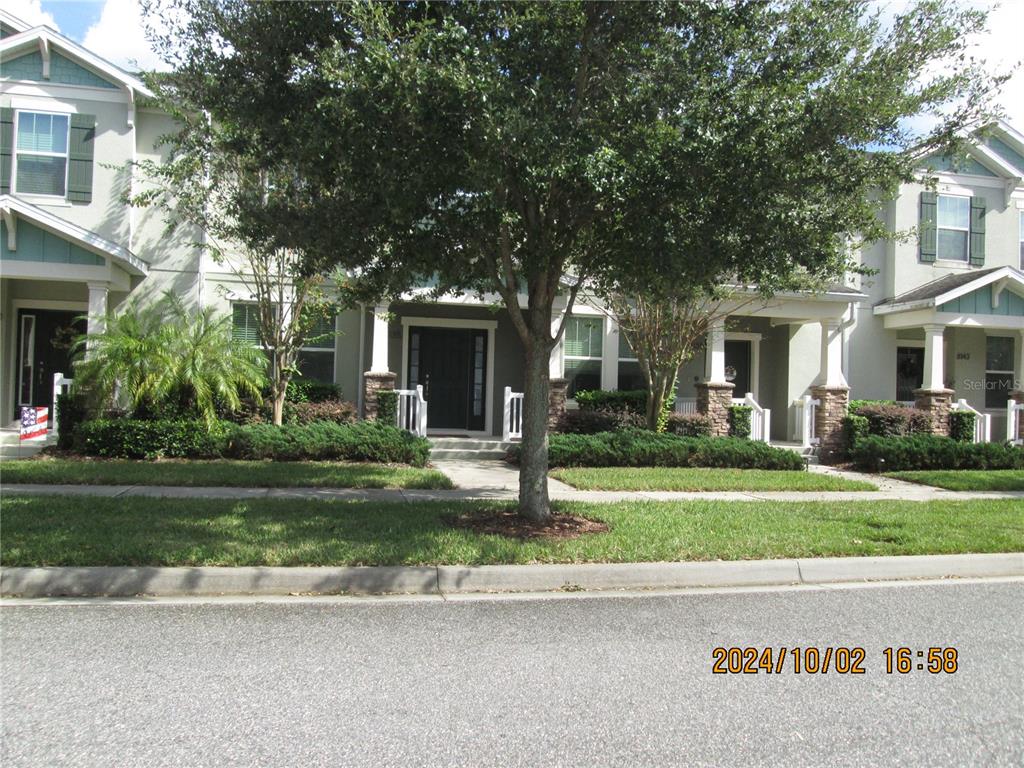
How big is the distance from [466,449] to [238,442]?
406cm

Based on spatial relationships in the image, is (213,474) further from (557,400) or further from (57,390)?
(557,400)

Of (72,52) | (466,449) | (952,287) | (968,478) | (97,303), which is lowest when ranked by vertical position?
(968,478)

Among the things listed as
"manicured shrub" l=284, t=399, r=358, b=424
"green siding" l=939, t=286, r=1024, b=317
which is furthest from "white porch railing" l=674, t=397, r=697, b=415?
"manicured shrub" l=284, t=399, r=358, b=424

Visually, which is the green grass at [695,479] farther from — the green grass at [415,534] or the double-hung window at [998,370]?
the double-hung window at [998,370]

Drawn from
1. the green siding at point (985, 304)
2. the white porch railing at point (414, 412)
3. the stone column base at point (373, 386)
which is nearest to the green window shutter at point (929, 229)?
the green siding at point (985, 304)

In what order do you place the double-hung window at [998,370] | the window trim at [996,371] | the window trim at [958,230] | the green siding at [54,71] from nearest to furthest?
the green siding at [54,71], the window trim at [958,230], the window trim at [996,371], the double-hung window at [998,370]

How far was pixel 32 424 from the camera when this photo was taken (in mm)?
11492

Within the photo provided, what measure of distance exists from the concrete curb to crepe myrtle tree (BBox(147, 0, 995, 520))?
1.56 metres

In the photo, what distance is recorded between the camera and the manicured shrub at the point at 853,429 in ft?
50.5

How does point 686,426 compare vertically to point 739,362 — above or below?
below

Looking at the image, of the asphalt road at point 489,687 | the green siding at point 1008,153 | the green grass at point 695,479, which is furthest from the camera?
the green siding at point 1008,153

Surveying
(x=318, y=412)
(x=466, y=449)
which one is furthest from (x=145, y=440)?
(x=466, y=449)

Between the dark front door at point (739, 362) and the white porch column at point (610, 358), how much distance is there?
3195 mm

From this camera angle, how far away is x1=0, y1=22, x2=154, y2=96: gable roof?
1406cm
